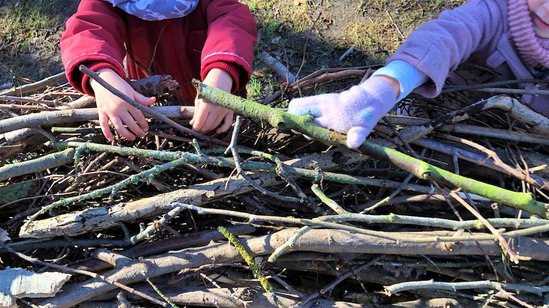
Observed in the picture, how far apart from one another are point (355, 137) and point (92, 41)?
751 mm

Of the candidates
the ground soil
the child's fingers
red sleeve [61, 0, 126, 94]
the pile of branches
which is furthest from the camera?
the ground soil

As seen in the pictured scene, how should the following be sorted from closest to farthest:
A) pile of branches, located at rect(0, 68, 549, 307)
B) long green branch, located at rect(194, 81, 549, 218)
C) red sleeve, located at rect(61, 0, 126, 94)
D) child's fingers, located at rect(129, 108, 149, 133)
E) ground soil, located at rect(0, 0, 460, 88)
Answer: long green branch, located at rect(194, 81, 549, 218)
pile of branches, located at rect(0, 68, 549, 307)
child's fingers, located at rect(129, 108, 149, 133)
red sleeve, located at rect(61, 0, 126, 94)
ground soil, located at rect(0, 0, 460, 88)

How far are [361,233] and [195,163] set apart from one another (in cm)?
40

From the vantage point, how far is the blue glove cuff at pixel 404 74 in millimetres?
Result: 1242

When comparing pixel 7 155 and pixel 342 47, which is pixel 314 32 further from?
pixel 7 155

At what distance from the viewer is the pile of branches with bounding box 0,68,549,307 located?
116 cm

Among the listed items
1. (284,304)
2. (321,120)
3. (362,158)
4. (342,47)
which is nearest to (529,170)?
(362,158)

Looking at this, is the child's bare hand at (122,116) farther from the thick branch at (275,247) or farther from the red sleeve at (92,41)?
the thick branch at (275,247)

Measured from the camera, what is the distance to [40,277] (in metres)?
1.19

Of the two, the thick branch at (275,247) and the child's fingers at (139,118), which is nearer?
the thick branch at (275,247)

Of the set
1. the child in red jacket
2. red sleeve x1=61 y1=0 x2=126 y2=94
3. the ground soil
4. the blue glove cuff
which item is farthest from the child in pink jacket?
the ground soil

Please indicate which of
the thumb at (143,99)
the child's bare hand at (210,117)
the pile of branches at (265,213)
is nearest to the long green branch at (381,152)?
the pile of branches at (265,213)

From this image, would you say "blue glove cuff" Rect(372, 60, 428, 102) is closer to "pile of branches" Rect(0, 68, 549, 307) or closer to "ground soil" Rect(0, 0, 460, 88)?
"pile of branches" Rect(0, 68, 549, 307)

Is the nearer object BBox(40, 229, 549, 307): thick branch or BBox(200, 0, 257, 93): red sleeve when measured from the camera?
BBox(40, 229, 549, 307): thick branch
